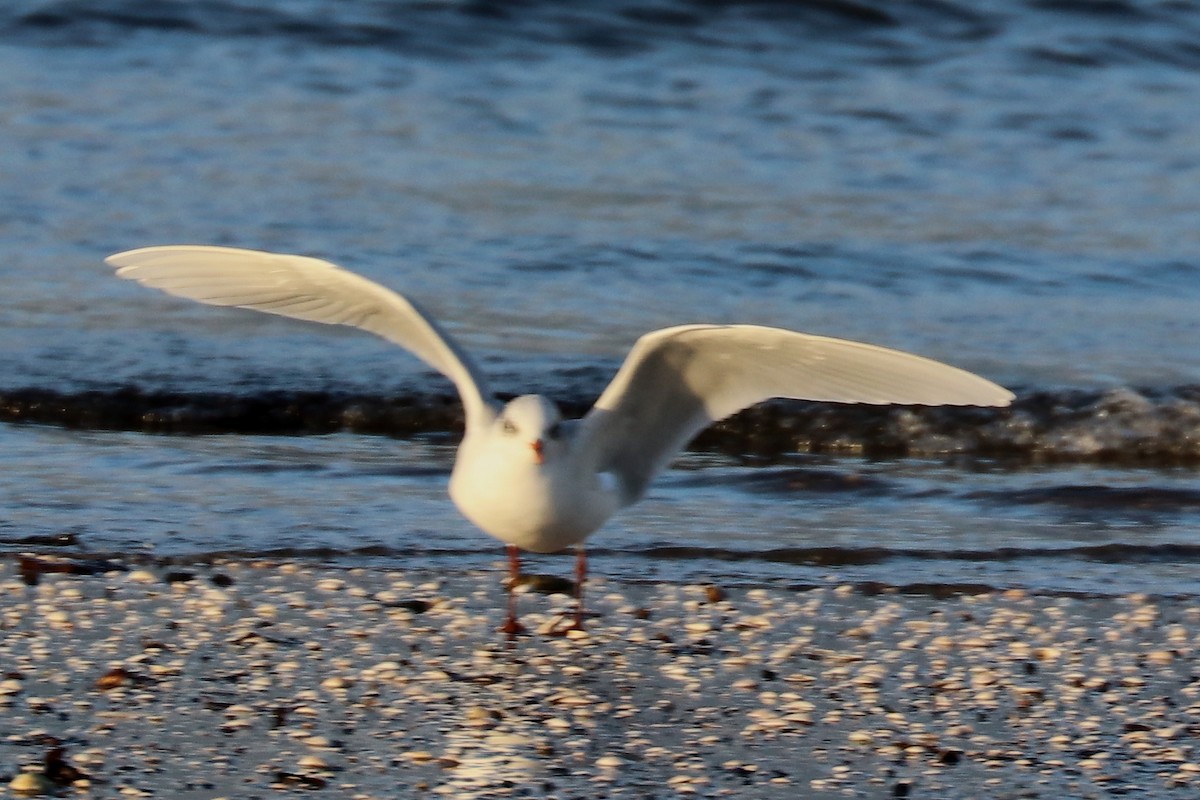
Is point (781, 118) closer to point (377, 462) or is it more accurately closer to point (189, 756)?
point (377, 462)

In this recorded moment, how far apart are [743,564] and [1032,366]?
10.6 ft

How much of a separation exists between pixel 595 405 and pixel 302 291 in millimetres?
916

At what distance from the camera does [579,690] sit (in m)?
4.36

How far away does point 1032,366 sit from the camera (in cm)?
835

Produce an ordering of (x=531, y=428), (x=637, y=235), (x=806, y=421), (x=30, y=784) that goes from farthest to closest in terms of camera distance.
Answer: (x=637, y=235) < (x=806, y=421) < (x=531, y=428) < (x=30, y=784)

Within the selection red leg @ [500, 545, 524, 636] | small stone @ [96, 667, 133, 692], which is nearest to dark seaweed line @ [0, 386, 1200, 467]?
red leg @ [500, 545, 524, 636]

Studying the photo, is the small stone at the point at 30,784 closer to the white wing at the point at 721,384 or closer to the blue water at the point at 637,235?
the white wing at the point at 721,384

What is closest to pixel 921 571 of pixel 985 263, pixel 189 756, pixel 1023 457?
pixel 1023 457

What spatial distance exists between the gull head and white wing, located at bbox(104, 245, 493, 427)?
0.16 m

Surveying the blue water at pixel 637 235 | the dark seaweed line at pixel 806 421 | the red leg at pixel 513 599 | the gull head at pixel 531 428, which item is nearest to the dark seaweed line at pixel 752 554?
the blue water at pixel 637 235

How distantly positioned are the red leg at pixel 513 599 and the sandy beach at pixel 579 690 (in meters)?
0.05

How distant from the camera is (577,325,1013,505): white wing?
177 inches

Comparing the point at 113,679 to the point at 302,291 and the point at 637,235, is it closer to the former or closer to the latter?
the point at 302,291

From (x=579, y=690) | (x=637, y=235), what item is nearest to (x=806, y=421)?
(x=637, y=235)
